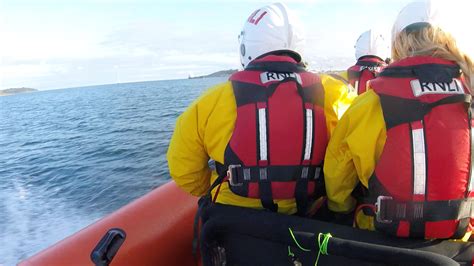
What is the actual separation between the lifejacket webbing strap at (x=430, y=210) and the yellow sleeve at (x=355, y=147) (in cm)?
16

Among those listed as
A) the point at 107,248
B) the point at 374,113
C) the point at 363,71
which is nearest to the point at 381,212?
the point at 374,113

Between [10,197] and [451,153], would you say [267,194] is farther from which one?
[10,197]

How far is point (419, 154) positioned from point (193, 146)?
88 cm

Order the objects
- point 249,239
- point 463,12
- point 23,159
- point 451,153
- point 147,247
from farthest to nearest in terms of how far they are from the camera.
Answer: point 23,159, point 147,247, point 249,239, point 463,12, point 451,153

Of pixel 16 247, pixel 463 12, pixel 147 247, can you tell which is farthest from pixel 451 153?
pixel 16 247

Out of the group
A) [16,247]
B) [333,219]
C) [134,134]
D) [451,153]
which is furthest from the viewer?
[134,134]

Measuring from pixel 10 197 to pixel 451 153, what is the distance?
20.6 feet

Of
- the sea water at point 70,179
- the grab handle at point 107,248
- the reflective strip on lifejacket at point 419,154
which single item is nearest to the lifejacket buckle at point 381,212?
the reflective strip on lifejacket at point 419,154

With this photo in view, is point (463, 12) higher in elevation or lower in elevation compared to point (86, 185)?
higher

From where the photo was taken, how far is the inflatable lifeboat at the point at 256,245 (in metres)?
1.16

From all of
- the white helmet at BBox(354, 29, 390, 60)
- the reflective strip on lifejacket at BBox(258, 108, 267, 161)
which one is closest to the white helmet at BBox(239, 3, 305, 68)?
the reflective strip on lifejacket at BBox(258, 108, 267, 161)

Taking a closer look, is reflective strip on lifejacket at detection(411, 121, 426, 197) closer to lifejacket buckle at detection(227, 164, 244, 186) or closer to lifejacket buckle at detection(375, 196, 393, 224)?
lifejacket buckle at detection(375, 196, 393, 224)

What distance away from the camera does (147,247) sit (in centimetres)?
210

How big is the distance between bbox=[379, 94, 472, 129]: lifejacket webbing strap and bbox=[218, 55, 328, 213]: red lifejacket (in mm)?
321
